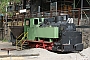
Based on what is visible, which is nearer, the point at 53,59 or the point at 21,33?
the point at 53,59

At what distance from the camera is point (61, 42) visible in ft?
68.2

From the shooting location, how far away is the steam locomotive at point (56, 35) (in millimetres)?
20875

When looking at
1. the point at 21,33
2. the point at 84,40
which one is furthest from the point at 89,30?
the point at 21,33

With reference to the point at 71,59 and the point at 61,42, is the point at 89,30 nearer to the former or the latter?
the point at 61,42

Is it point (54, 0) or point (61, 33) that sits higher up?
point (54, 0)

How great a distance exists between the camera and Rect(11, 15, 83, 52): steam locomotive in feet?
68.5

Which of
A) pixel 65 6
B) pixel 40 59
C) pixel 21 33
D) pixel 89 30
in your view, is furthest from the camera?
pixel 65 6

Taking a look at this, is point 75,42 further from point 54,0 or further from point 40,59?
point 54,0

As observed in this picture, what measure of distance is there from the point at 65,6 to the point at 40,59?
20.0m

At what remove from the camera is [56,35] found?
21.1 meters

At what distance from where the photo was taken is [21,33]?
85.2 feet

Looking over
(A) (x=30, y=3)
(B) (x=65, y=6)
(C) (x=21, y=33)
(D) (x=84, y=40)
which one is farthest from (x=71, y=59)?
(A) (x=30, y=3)

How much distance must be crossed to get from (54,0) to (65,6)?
2232 millimetres

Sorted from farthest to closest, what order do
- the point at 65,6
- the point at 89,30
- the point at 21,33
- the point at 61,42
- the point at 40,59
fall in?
the point at 65,6 < the point at 21,33 < the point at 89,30 < the point at 61,42 < the point at 40,59
